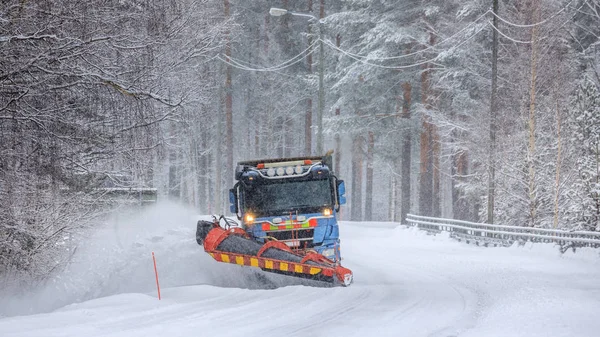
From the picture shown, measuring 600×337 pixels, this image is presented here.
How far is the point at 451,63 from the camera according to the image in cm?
2734

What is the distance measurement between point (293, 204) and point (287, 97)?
102ft

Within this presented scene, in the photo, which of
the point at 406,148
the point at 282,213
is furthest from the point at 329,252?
the point at 406,148

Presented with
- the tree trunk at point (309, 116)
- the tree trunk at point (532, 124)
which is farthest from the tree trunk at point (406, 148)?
the tree trunk at point (309, 116)

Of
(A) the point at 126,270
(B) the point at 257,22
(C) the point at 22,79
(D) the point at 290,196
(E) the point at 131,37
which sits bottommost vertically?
(A) the point at 126,270

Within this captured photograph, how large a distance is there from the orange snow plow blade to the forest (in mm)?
2117

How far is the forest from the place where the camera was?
25.7 ft

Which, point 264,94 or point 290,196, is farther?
point 264,94

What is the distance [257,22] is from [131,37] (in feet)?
114

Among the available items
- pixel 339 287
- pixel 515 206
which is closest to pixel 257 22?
pixel 515 206

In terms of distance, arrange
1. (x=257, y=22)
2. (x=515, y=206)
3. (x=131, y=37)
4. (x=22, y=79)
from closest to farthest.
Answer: (x=22, y=79)
(x=131, y=37)
(x=515, y=206)
(x=257, y=22)

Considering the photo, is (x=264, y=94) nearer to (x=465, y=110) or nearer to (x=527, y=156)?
(x=465, y=110)

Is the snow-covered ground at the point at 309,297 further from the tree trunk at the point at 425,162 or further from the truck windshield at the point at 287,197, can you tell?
the tree trunk at the point at 425,162

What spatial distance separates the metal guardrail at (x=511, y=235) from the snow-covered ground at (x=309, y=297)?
375mm

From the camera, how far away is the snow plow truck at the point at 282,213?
11422 millimetres
